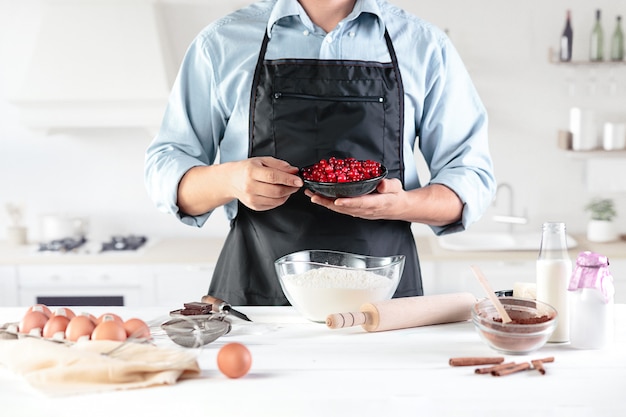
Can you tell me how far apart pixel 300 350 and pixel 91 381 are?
378 millimetres

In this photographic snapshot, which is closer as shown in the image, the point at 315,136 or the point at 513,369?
the point at 513,369

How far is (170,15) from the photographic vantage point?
4.07 m

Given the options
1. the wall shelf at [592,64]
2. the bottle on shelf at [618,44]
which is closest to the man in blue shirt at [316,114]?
the wall shelf at [592,64]

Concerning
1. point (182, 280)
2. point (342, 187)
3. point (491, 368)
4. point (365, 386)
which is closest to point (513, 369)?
point (491, 368)

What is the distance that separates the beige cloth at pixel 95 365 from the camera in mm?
1253

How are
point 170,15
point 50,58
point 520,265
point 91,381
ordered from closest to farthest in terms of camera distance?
point 91,381 < point 520,265 < point 50,58 < point 170,15

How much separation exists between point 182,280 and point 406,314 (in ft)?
7.46

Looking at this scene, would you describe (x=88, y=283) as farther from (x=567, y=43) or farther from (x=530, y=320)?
(x=530, y=320)

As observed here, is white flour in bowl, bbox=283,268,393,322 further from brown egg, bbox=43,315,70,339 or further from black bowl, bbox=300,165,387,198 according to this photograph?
brown egg, bbox=43,315,70,339

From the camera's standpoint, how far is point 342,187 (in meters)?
1.67

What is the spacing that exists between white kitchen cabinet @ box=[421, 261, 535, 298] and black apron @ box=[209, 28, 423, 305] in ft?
5.27

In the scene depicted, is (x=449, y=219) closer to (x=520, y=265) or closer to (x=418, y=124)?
(x=418, y=124)

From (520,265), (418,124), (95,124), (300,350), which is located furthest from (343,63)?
(95,124)

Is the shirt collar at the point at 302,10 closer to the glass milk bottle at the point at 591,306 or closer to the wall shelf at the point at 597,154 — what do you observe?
the glass milk bottle at the point at 591,306
